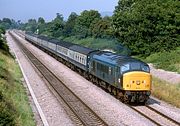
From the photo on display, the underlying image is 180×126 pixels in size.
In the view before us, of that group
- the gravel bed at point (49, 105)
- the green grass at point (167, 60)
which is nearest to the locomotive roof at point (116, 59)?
the gravel bed at point (49, 105)

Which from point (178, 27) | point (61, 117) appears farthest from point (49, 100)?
point (178, 27)

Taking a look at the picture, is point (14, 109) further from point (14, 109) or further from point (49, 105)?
point (49, 105)

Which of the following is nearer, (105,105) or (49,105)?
(105,105)

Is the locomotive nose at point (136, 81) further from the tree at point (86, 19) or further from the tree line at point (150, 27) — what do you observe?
the tree at point (86, 19)

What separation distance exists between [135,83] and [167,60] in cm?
2428

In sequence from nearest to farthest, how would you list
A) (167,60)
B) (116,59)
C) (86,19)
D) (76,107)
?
(76,107)
(116,59)
(167,60)
(86,19)

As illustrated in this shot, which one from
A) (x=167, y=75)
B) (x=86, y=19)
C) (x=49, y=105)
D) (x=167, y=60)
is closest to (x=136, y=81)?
(x=49, y=105)

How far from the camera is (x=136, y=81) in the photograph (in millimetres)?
25188

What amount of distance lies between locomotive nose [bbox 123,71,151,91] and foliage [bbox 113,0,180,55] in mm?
30632

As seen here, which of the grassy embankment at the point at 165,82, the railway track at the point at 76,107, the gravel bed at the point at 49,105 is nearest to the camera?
the railway track at the point at 76,107

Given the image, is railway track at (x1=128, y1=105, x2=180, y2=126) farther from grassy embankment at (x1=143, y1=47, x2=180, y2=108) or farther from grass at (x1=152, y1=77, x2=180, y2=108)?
grassy embankment at (x1=143, y1=47, x2=180, y2=108)

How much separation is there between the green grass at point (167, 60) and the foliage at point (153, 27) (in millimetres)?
2231

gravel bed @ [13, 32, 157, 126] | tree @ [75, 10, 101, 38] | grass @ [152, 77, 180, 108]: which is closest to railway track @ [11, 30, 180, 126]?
gravel bed @ [13, 32, 157, 126]

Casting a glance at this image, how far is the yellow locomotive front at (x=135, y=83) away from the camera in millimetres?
25125
